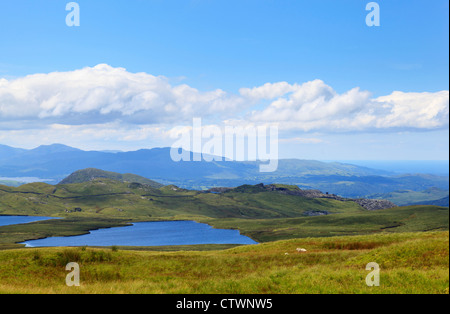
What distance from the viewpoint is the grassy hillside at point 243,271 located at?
25.6 metres

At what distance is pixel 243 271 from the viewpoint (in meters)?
44.3

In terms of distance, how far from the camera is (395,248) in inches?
1650

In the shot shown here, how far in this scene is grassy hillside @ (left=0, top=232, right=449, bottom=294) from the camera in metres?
25.6

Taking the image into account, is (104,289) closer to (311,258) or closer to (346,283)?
(346,283)

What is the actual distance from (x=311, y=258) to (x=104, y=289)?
30192mm
